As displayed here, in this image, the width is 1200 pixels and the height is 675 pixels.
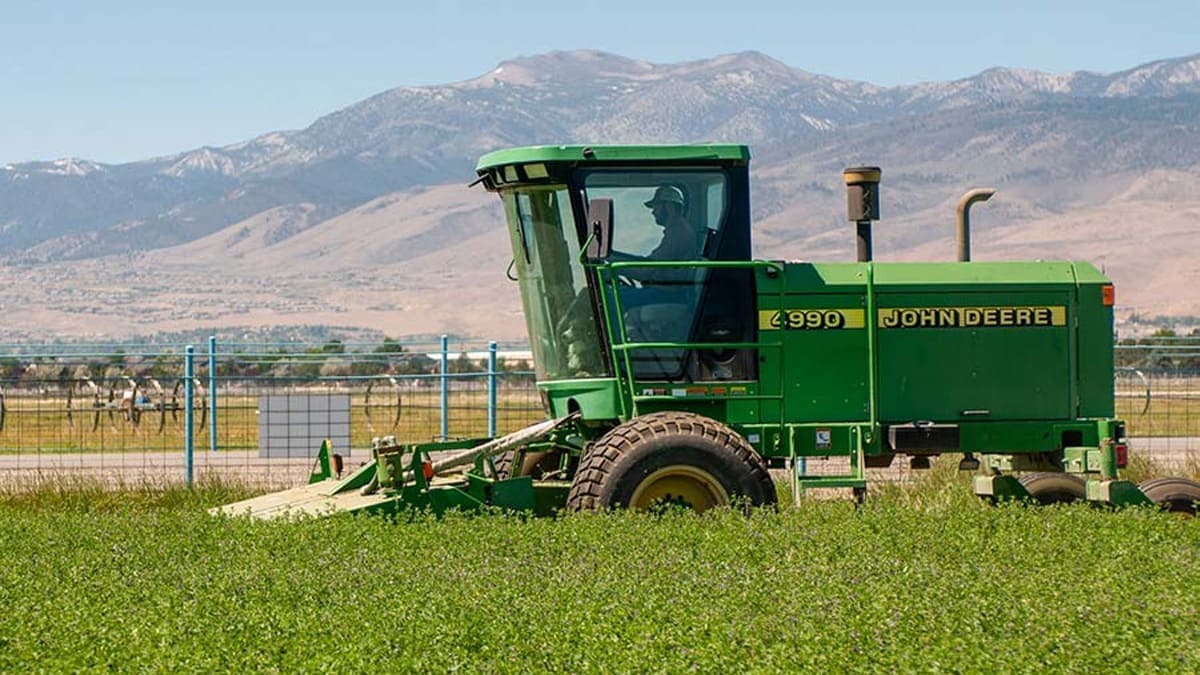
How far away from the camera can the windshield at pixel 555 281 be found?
14539 mm

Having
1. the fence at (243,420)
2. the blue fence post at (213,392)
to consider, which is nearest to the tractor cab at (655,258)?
the fence at (243,420)

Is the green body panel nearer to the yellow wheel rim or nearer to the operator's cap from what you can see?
the yellow wheel rim

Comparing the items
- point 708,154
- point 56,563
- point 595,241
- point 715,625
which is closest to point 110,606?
point 56,563

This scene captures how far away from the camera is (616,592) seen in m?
10.2

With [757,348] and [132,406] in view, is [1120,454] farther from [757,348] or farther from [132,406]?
[132,406]

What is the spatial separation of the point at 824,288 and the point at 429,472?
3.30 metres

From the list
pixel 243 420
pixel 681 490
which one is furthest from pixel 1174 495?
pixel 243 420

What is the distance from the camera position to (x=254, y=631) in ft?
30.6

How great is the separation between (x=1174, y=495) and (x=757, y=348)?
10.9 ft

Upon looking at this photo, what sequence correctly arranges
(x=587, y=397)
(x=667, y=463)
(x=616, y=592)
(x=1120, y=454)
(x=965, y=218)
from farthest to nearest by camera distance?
(x=965, y=218) < (x=587, y=397) < (x=1120, y=454) < (x=667, y=463) < (x=616, y=592)

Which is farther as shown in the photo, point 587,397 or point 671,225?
point 587,397

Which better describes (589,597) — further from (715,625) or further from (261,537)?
(261,537)

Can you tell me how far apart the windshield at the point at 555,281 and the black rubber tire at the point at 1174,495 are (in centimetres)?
421

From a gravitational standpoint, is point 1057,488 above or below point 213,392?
below
